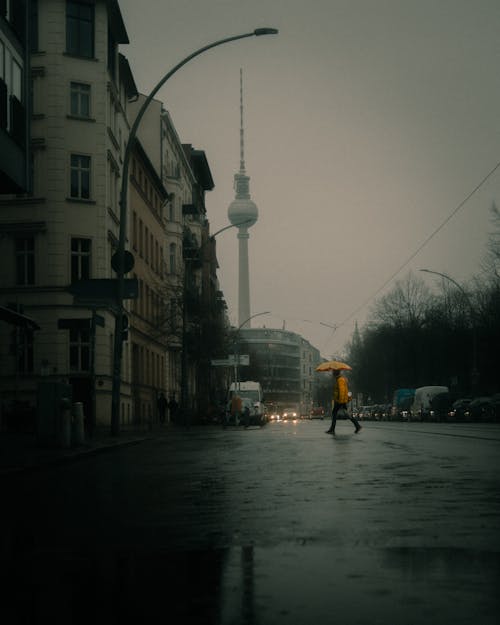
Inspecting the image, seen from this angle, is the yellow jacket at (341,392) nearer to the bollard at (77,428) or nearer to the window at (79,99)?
the bollard at (77,428)

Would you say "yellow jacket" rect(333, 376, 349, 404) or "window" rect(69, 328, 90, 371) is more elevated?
"window" rect(69, 328, 90, 371)

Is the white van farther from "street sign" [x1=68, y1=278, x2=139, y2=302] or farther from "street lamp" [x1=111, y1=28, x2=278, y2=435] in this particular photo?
"street sign" [x1=68, y1=278, x2=139, y2=302]

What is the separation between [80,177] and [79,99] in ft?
10.5

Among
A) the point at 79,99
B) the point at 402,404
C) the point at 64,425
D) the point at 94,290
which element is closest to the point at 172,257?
the point at 402,404

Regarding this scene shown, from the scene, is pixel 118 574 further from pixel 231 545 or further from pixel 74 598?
pixel 231 545

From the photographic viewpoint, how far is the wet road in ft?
16.9

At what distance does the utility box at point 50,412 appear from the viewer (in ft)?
73.0

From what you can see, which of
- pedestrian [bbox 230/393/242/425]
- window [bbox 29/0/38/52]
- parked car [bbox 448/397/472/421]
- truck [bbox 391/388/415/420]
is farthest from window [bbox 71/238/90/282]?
truck [bbox 391/388/415/420]

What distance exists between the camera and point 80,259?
45.3 metres

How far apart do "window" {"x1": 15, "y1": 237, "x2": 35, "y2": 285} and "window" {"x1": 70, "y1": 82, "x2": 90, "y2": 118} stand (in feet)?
18.2

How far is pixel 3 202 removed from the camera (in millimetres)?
45188

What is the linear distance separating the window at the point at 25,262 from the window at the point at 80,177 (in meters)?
2.62

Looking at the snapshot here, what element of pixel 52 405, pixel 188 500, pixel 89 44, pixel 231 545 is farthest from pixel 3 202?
pixel 231 545

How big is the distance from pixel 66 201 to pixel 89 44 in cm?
660
